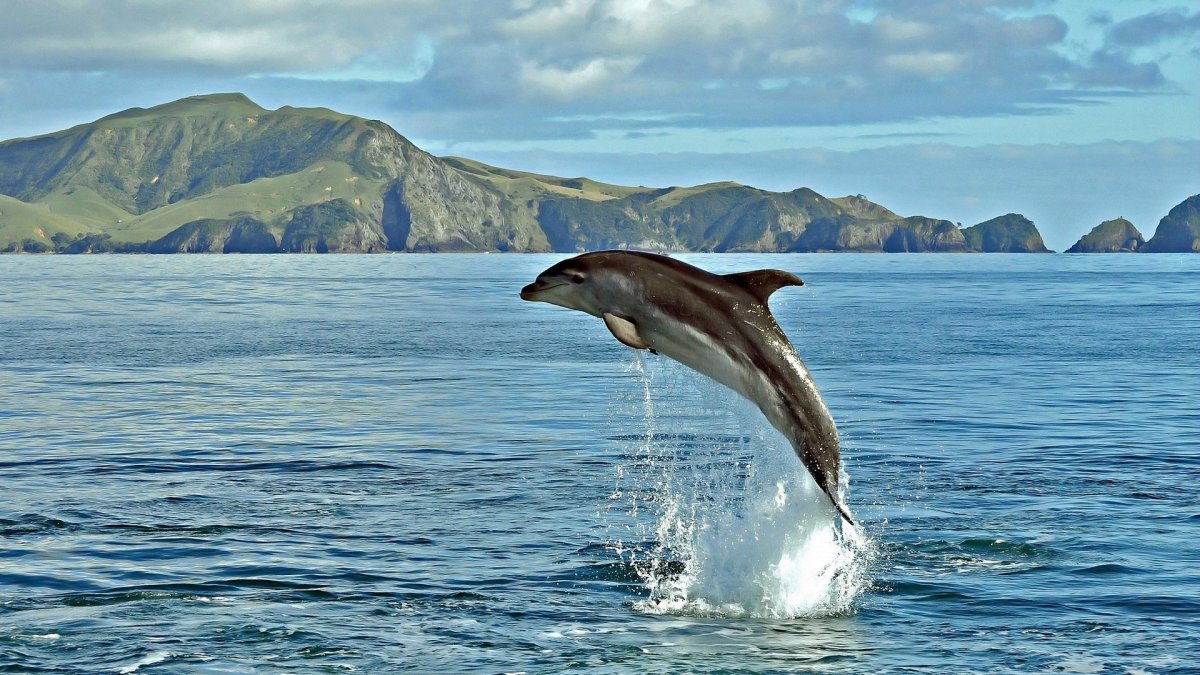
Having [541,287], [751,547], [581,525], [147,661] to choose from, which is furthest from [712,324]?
[581,525]

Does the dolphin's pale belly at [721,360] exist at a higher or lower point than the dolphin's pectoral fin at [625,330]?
lower

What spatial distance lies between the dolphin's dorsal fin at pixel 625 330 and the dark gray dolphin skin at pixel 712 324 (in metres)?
0.01

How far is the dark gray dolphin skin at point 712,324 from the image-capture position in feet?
45.5

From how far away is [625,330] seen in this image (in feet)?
45.2

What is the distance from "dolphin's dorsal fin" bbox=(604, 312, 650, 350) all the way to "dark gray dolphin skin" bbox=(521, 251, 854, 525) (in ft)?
0.03

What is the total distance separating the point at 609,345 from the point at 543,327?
12439mm

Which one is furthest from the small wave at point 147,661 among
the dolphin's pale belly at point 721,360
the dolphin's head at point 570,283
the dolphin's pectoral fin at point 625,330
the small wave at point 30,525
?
the small wave at point 30,525

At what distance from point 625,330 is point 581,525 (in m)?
7.51

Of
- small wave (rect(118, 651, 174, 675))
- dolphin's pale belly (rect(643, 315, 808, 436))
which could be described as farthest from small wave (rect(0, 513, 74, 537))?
dolphin's pale belly (rect(643, 315, 808, 436))

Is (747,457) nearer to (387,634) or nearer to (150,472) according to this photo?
(150,472)

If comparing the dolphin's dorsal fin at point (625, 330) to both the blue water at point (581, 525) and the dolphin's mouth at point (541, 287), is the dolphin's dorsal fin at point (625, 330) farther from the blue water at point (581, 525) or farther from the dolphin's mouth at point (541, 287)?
the blue water at point (581, 525)

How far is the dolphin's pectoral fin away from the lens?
44.9 ft

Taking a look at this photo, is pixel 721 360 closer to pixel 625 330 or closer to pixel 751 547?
pixel 625 330

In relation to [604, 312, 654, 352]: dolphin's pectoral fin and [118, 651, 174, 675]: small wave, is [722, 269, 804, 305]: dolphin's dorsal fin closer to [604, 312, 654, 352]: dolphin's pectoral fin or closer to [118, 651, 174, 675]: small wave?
[604, 312, 654, 352]: dolphin's pectoral fin
